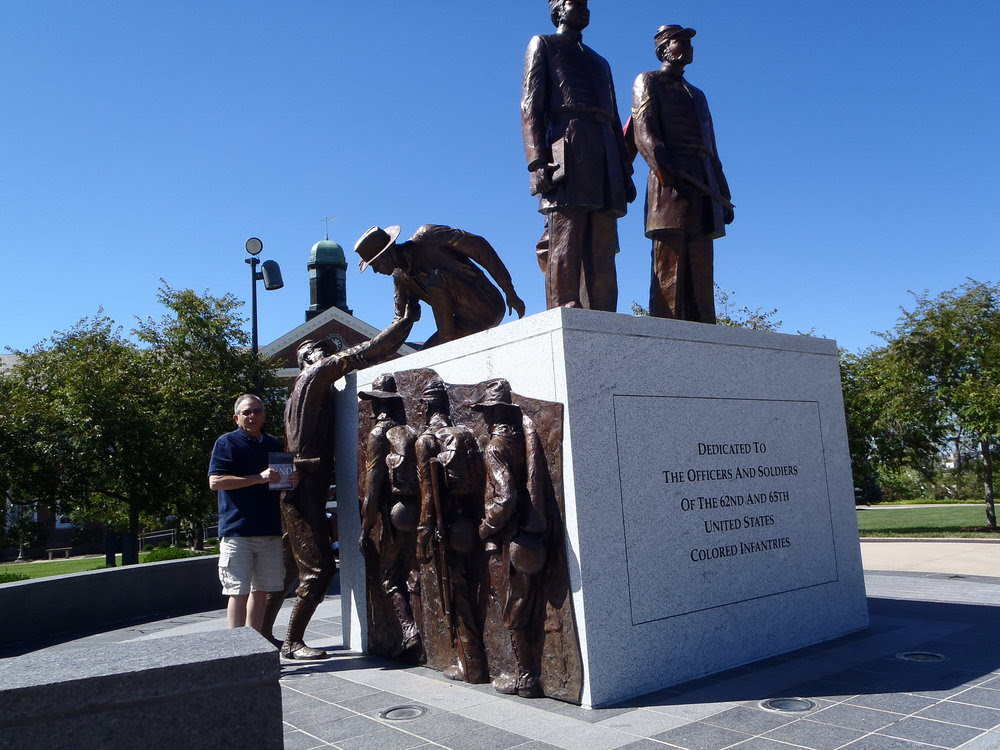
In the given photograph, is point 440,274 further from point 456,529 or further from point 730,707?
point 730,707

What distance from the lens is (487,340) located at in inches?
222

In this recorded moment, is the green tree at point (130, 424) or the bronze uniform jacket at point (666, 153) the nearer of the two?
the bronze uniform jacket at point (666, 153)

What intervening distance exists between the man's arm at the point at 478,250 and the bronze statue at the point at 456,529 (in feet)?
9.61

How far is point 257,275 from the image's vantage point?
17094mm

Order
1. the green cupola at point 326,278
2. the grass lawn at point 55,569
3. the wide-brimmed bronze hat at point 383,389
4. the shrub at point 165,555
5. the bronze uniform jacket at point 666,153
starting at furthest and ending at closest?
the green cupola at point 326,278 < the grass lawn at point 55,569 < the shrub at point 165,555 < the bronze uniform jacket at point 666,153 < the wide-brimmed bronze hat at point 383,389

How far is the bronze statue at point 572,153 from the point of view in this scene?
671cm

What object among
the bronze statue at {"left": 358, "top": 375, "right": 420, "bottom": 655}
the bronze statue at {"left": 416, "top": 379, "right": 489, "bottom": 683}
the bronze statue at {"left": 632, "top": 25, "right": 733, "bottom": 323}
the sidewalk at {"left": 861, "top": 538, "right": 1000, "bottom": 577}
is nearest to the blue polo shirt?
the bronze statue at {"left": 358, "top": 375, "right": 420, "bottom": 655}

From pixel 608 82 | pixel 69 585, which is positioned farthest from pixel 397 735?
pixel 69 585

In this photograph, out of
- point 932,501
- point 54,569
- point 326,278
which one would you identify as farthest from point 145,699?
point 326,278

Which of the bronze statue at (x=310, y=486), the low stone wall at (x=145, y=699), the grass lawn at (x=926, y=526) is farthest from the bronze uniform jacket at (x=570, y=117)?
the grass lawn at (x=926, y=526)

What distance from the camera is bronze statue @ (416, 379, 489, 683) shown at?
5.40 m

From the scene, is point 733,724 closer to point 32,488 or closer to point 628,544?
point 628,544

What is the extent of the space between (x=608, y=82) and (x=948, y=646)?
5.16m

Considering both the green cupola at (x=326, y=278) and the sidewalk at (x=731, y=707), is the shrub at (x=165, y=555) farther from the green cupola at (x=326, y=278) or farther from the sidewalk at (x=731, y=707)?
the green cupola at (x=326, y=278)
